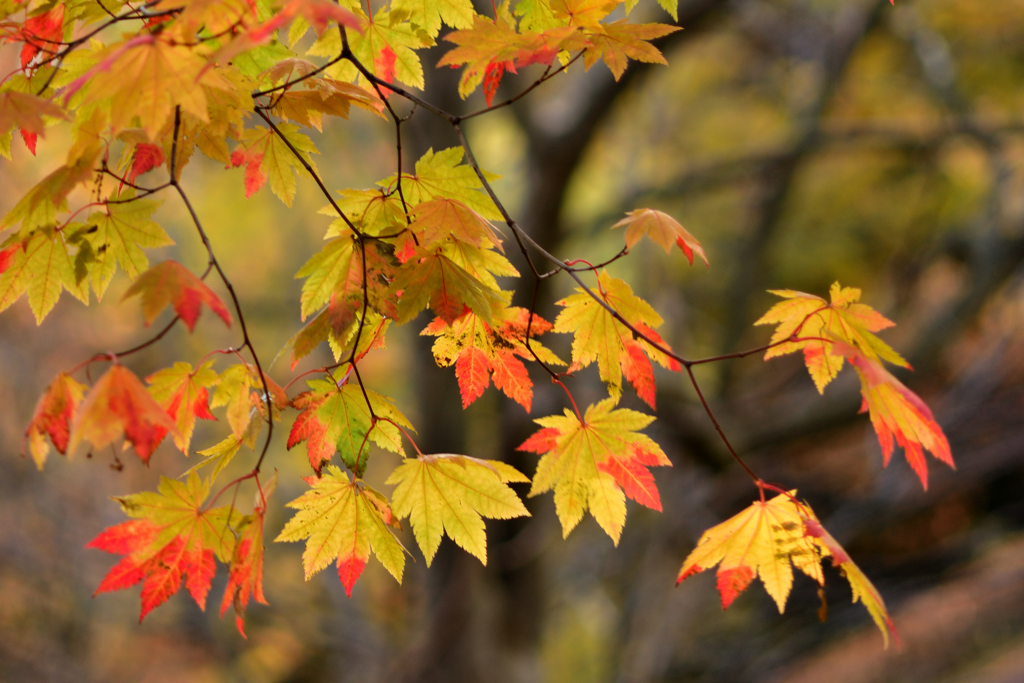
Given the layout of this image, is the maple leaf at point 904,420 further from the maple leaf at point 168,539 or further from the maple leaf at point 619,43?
the maple leaf at point 168,539

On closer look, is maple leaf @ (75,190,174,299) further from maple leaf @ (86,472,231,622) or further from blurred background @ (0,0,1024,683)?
blurred background @ (0,0,1024,683)

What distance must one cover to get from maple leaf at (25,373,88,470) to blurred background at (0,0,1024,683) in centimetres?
336

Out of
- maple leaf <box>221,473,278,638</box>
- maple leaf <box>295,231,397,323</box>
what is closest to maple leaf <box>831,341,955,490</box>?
maple leaf <box>295,231,397,323</box>

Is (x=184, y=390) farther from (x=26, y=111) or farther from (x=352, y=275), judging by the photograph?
(x=26, y=111)

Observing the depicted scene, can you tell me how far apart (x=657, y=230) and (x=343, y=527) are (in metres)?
0.76

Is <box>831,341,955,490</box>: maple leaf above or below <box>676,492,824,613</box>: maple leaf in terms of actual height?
above

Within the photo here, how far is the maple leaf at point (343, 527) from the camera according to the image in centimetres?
118

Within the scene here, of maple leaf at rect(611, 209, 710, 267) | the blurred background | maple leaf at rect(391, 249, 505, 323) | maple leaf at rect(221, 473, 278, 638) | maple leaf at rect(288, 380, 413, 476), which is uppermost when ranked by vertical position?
maple leaf at rect(391, 249, 505, 323)

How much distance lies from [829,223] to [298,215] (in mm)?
5861

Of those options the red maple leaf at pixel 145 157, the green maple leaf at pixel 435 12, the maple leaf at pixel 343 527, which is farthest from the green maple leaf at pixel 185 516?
the green maple leaf at pixel 435 12

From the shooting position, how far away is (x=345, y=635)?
243 inches

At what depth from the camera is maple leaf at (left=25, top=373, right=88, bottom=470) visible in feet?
3.17

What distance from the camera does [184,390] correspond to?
1.20 m

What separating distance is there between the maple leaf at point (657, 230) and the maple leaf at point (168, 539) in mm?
854
